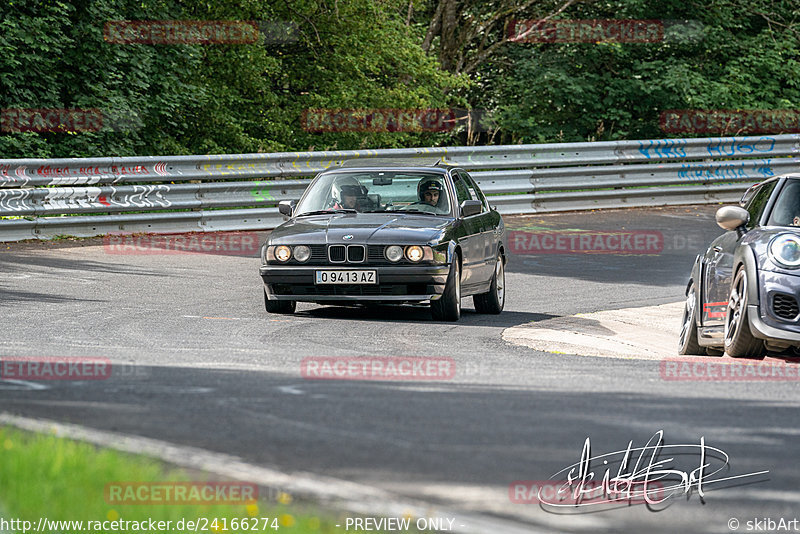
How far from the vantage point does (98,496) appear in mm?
4281

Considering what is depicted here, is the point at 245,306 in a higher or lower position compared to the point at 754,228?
lower

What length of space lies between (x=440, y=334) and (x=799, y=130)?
20.9m

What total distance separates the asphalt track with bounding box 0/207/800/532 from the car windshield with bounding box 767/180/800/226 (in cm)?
153

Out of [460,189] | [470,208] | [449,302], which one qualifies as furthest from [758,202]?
[460,189]

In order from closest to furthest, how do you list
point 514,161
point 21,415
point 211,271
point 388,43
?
point 21,415 < point 211,271 < point 514,161 < point 388,43

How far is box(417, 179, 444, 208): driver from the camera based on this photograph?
12586 millimetres

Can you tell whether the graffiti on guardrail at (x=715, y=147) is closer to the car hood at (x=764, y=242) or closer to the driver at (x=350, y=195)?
the driver at (x=350, y=195)

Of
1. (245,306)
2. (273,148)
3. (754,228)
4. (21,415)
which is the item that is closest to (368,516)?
(21,415)

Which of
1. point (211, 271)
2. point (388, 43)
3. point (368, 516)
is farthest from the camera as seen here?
point (388, 43)

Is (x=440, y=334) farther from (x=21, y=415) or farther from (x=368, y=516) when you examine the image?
(x=368, y=516)

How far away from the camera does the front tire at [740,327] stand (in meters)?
8.62

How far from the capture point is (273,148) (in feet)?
81.7

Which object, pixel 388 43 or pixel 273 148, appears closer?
pixel 273 148

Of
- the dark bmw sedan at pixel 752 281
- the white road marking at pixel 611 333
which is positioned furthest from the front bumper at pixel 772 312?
the white road marking at pixel 611 333
